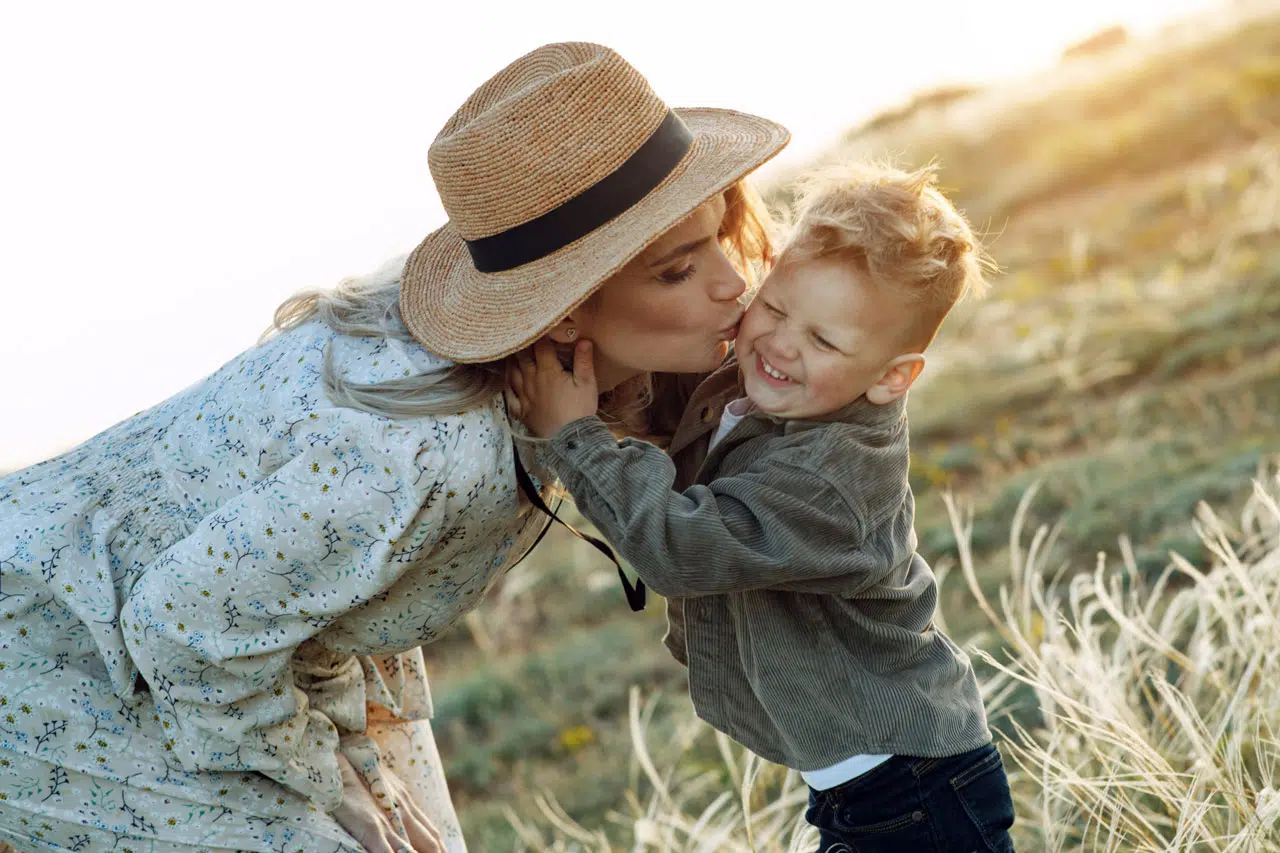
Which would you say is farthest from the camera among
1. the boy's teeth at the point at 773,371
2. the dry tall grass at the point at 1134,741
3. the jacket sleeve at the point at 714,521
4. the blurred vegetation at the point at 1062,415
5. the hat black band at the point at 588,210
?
the blurred vegetation at the point at 1062,415

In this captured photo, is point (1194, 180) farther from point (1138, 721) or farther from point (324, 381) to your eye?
point (324, 381)

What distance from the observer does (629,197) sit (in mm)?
2324

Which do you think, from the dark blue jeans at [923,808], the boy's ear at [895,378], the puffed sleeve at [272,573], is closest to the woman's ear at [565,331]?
the puffed sleeve at [272,573]

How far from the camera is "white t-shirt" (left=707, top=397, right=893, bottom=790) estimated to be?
2.46 m

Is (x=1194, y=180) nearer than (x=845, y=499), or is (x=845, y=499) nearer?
(x=845, y=499)

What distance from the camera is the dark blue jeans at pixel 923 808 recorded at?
8.07 ft

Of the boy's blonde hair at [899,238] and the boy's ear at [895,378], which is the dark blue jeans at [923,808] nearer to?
the boy's ear at [895,378]

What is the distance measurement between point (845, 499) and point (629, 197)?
647 mm

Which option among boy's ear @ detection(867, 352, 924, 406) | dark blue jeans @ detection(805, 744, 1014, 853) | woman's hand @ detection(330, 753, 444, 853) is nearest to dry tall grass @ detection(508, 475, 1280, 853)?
dark blue jeans @ detection(805, 744, 1014, 853)

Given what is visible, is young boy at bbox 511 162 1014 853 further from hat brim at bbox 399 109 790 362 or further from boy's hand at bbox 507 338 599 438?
hat brim at bbox 399 109 790 362

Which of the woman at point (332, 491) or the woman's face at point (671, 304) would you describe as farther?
the woman's face at point (671, 304)

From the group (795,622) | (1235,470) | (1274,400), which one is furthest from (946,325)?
(795,622)

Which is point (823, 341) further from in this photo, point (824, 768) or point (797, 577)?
point (824, 768)

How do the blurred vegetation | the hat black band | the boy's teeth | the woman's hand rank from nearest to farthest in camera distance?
the hat black band < the boy's teeth < the woman's hand < the blurred vegetation
